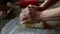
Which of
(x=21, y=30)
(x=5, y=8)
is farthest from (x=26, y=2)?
(x=21, y=30)

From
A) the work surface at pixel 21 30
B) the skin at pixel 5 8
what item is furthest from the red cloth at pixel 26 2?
the work surface at pixel 21 30

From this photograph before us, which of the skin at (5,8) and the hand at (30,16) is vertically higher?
the skin at (5,8)

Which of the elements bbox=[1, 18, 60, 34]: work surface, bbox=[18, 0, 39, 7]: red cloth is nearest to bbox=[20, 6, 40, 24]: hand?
bbox=[1, 18, 60, 34]: work surface

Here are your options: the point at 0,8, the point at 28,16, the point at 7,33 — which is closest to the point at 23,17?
the point at 28,16

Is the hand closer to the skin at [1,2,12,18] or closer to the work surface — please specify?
the work surface

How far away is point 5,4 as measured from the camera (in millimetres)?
1593

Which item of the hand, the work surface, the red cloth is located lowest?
the work surface

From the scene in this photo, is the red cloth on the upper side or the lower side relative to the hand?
upper

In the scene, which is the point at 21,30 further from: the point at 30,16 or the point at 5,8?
the point at 5,8

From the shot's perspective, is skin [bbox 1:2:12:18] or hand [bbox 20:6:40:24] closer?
hand [bbox 20:6:40:24]

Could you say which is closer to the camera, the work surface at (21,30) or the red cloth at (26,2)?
the work surface at (21,30)

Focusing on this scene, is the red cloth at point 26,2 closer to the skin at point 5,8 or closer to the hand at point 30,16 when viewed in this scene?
the skin at point 5,8

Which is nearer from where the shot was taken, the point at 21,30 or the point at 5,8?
the point at 21,30

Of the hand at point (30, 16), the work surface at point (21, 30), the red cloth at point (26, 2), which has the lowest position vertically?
the work surface at point (21, 30)
